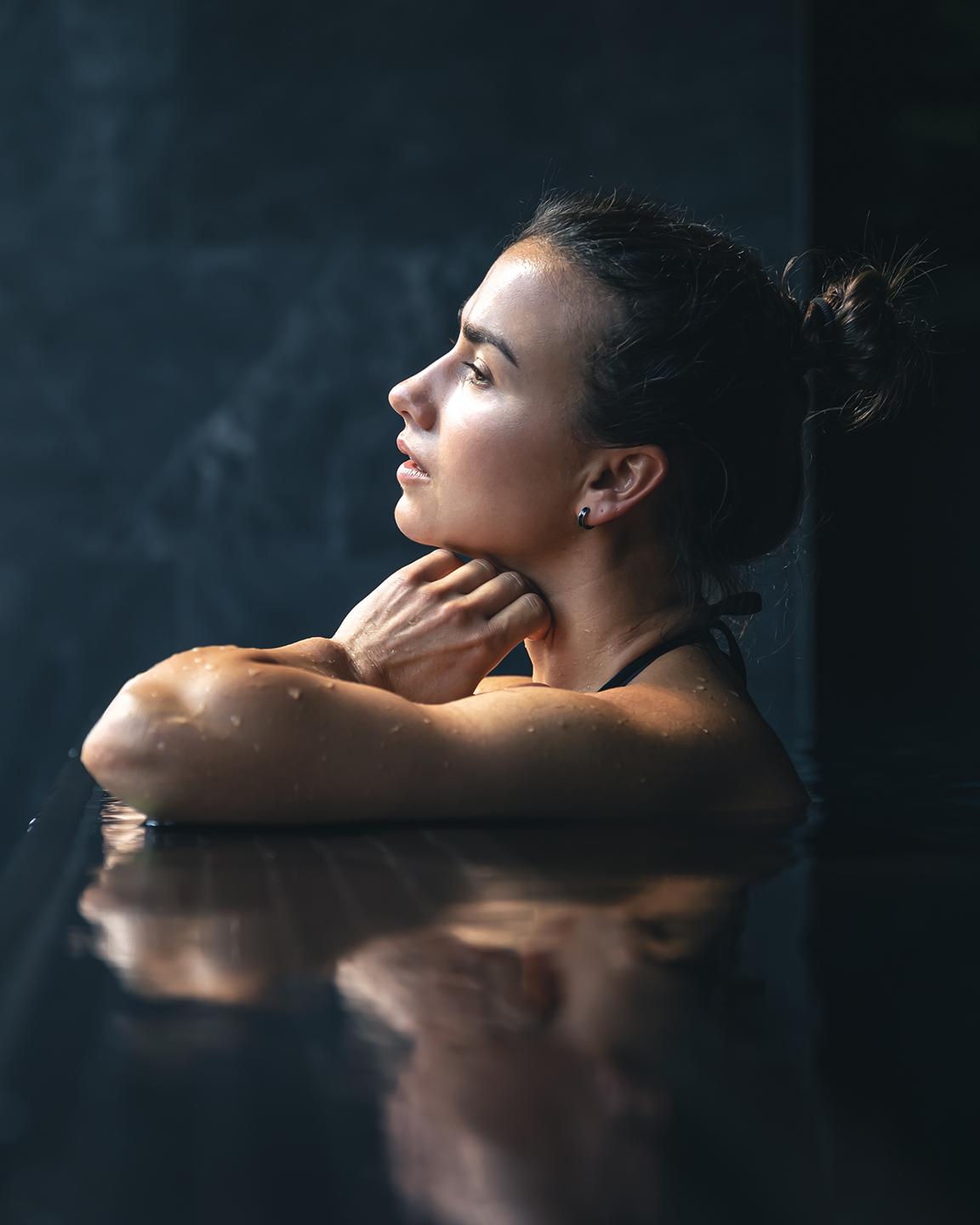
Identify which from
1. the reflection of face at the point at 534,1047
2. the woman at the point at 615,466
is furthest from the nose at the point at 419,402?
the reflection of face at the point at 534,1047

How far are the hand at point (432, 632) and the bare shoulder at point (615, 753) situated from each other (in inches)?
5.4

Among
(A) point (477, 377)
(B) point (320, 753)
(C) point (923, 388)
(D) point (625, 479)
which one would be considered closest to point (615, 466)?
(D) point (625, 479)

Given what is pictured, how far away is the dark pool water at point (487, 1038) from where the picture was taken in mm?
307

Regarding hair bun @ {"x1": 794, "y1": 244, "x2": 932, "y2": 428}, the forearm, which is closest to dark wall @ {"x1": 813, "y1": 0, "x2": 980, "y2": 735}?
hair bun @ {"x1": 794, "y1": 244, "x2": 932, "y2": 428}

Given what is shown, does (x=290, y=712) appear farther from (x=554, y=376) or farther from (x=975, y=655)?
(x=975, y=655)

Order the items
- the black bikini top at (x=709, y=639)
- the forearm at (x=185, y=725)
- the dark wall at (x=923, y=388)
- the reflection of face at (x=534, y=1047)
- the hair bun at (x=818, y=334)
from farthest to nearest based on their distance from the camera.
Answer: the dark wall at (x=923, y=388)
the hair bun at (x=818, y=334)
the black bikini top at (x=709, y=639)
the forearm at (x=185, y=725)
the reflection of face at (x=534, y=1047)

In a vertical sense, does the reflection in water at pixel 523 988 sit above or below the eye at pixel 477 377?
below

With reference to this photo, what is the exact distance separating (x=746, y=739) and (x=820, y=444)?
64.1 inches

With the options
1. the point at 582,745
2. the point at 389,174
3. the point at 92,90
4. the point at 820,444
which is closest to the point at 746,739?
the point at 582,745

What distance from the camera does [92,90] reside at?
251 centimetres

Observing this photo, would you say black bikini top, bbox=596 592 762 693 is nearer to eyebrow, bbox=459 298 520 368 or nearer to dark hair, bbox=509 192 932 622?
dark hair, bbox=509 192 932 622

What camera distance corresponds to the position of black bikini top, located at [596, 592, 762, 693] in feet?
3.33

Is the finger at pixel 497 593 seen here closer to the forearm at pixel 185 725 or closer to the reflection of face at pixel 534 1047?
the forearm at pixel 185 725

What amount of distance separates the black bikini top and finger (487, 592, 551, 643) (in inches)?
3.0
